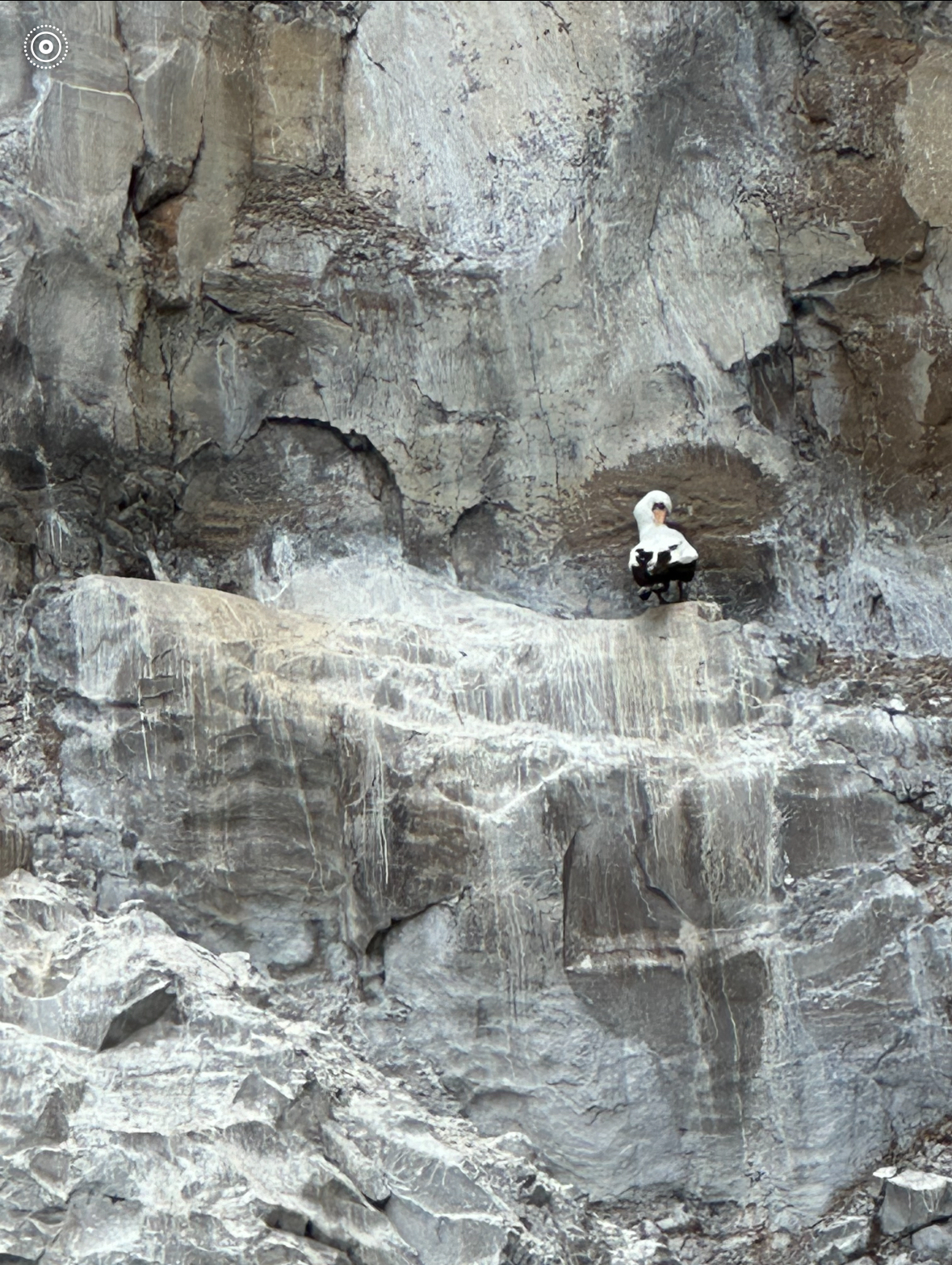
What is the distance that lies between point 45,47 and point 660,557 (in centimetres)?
378

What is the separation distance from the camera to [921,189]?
905 cm

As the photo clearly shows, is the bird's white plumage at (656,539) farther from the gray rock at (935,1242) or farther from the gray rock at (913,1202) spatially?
the gray rock at (935,1242)

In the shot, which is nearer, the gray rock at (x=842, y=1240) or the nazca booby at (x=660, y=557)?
the gray rock at (x=842, y=1240)

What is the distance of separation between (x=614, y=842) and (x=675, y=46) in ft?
13.3

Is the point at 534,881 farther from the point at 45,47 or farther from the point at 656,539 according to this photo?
the point at 45,47

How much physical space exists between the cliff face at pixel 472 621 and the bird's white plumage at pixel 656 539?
9.9 inches

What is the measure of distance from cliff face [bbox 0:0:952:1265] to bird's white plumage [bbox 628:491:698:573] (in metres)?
0.25

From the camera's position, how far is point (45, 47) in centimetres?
882

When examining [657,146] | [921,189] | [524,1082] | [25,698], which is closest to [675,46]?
[657,146]

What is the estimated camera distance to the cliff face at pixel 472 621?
7656 mm

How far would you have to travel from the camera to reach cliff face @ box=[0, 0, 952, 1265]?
25.1 feet

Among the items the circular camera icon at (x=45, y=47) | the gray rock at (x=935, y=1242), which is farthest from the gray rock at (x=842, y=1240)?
the circular camera icon at (x=45, y=47)

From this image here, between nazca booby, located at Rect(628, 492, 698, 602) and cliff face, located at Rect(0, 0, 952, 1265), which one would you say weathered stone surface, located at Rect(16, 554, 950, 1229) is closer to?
cliff face, located at Rect(0, 0, 952, 1265)

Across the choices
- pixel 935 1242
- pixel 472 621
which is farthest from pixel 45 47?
pixel 935 1242
